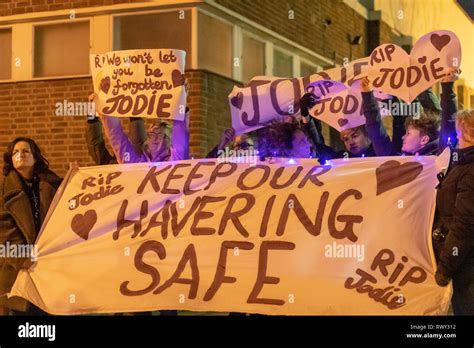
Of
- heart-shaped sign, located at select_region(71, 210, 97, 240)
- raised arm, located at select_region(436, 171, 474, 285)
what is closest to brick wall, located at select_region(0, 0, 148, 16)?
heart-shaped sign, located at select_region(71, 210, 97, 240)

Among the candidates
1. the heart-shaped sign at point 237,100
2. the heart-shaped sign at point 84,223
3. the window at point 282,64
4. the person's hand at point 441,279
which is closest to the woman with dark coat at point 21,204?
the heart-shaped sign at point 84,223

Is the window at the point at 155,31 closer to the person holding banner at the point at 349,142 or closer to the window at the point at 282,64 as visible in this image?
the window at the point at 282,64

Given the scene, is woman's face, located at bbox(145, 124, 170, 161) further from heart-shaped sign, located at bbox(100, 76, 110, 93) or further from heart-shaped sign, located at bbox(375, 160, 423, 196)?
heart-shaped sign, located at bbox(375, 160, 423, 196)

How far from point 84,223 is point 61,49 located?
4.09 metres

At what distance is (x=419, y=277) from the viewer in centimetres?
477

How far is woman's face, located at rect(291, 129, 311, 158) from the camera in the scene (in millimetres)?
5641

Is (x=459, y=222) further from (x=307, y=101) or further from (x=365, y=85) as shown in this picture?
(x=307, y=101)

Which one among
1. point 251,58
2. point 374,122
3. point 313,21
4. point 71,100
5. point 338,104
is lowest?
point 374,122

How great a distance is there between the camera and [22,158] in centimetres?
583

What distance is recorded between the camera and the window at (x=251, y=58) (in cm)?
947

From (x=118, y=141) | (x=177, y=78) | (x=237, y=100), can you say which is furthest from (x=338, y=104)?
(x=118, y=141)

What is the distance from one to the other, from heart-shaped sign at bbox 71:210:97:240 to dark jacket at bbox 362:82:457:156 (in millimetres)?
2129

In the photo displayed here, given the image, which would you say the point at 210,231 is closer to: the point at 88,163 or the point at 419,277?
the point at 419,277
